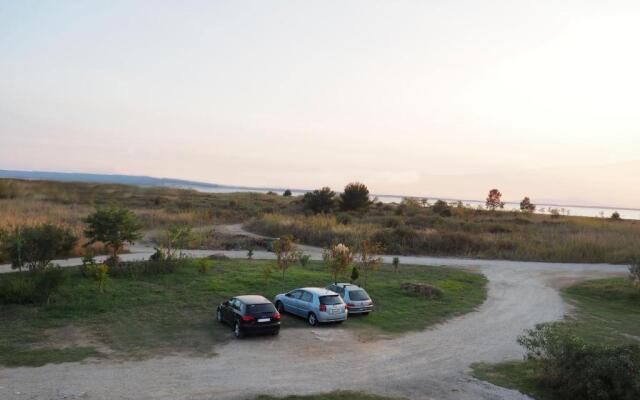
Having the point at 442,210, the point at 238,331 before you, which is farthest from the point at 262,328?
the point at 442,210

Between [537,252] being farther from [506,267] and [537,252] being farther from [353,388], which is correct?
[353,388]

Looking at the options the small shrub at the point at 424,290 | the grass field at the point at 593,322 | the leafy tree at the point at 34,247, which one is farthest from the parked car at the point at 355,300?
the leafy tree at the point at 34,247

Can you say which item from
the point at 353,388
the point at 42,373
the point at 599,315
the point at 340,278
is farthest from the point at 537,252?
the point at 42,373

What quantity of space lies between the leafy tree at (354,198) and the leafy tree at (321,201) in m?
1.75

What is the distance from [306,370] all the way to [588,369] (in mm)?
7049

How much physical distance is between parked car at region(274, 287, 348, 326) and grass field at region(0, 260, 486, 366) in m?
0.46

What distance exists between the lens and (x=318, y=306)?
19.6 meters

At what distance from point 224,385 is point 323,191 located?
202ft

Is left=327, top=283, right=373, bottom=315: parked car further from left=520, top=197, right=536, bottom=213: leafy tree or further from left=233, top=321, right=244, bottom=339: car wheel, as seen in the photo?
left=520, top=197, right=536, bottom=213: leafy tree

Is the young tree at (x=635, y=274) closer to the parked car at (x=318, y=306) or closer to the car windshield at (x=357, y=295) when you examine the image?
the car windshield at (x=357, y=295)

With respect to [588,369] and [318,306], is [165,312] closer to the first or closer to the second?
[318,306]

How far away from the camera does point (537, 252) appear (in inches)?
1678

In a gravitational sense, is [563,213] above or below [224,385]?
above

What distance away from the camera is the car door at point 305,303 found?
20.0m
